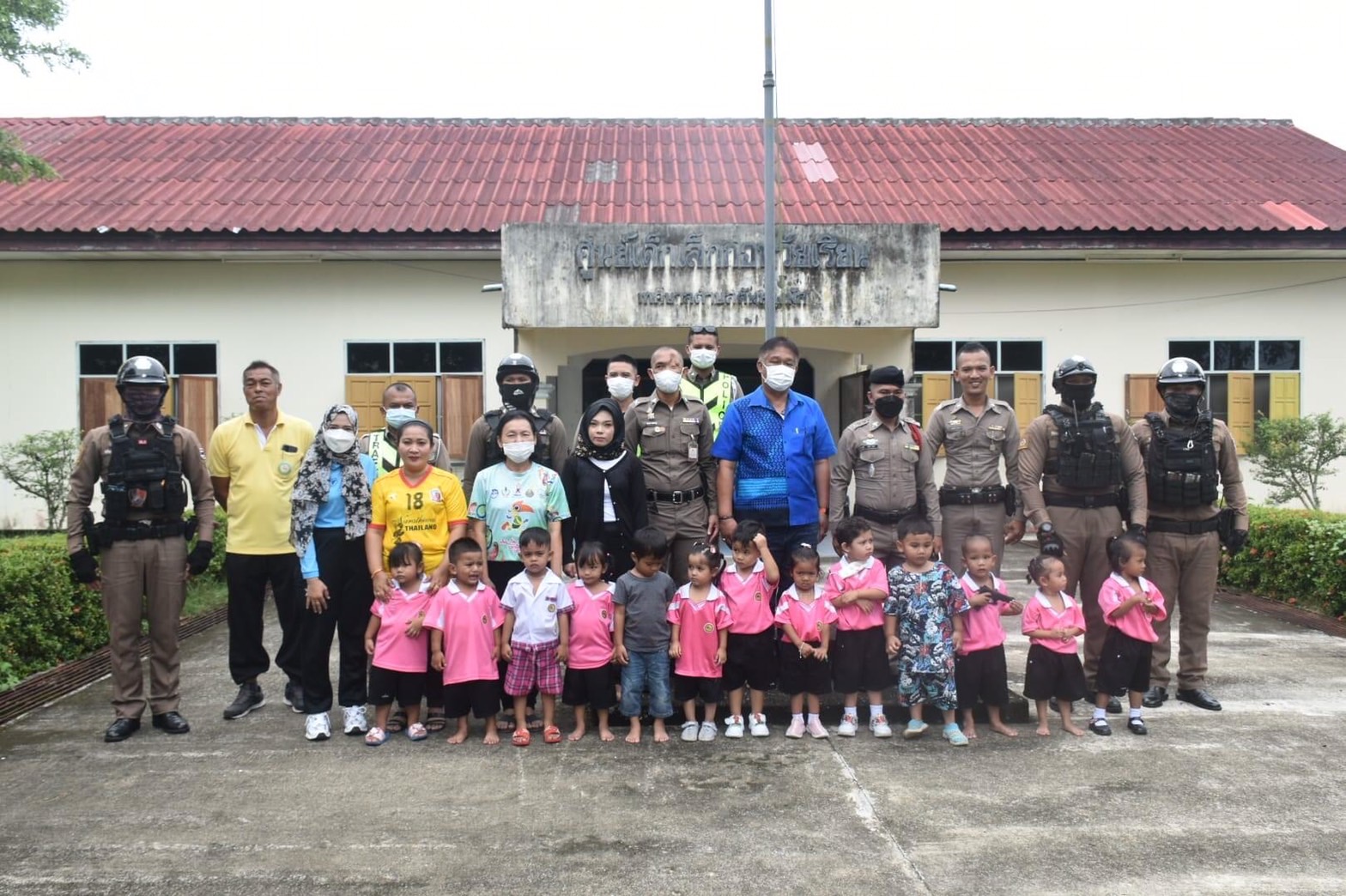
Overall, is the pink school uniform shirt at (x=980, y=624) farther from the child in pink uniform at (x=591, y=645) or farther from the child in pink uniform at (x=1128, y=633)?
the child in pink uniform at (x=591, y=645)

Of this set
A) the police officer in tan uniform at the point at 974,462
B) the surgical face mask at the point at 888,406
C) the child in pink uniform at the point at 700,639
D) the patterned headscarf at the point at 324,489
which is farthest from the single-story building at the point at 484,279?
the patterned headscarf at the point at 324,489

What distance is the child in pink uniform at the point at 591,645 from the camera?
199 inches

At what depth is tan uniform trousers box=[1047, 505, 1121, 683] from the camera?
5.75m

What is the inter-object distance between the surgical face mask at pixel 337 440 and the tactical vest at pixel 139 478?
0.75m

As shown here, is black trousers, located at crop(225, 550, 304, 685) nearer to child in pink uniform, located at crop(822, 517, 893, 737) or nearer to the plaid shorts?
the plaid shorts

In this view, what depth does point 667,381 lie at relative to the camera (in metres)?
5.54

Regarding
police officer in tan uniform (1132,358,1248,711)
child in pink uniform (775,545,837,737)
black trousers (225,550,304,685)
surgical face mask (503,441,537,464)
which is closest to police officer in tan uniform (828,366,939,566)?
child in pink uniform (775,545,837,737)

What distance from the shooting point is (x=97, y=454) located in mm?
5215

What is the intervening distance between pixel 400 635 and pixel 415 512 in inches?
24.7

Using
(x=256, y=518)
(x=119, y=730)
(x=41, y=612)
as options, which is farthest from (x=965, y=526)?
(x=41, y=612)

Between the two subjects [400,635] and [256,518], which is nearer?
[400,635]

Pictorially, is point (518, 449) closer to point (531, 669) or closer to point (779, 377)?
point (531, 669)

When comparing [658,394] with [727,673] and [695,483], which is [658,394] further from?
[727,673]

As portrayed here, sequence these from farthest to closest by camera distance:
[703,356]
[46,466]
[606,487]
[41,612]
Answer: [46,466] < [41,612] < [703,356] < [606,487]
